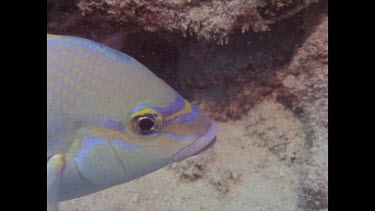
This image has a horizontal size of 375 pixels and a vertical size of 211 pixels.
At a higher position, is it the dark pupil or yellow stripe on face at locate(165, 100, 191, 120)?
yellow stripe on face at locate(165, 100, 191, 120)

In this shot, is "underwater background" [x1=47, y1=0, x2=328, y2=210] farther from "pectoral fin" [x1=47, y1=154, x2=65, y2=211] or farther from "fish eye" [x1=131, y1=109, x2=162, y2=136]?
"pectoral fin" [x1=47, y1=154, x2=65, y2=211]

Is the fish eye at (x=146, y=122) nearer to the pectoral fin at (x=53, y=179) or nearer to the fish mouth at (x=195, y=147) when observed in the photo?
the fish mouth at (x=195, y=147)

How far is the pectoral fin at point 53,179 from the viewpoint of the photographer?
1.59 meters

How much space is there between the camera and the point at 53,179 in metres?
1.60

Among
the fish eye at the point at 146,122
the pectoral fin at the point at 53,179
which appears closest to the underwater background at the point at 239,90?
the fish eye at the point at 146,122

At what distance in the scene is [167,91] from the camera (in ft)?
5.93

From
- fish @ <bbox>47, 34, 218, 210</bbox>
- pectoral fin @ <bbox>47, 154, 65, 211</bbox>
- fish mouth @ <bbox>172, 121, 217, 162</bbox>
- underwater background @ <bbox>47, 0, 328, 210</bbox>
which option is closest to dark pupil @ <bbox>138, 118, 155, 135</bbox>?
fish @ <bbox>47, 34, 218, 210</bbox>

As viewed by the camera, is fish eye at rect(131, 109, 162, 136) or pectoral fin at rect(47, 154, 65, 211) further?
fish eye at rect(131, 109, 162, 136)

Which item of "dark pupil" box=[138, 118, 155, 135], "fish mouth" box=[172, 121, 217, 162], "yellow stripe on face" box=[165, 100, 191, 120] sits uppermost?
"yellow stripe on face" box=[165, 100, 191, 120]

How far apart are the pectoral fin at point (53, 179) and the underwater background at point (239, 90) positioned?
1661 mm

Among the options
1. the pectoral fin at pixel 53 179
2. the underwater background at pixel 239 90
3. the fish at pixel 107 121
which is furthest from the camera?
the underwater background at pixel 239 90

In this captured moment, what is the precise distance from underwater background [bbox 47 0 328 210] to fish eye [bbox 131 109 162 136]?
146 cm

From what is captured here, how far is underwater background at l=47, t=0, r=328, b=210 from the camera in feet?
9.43

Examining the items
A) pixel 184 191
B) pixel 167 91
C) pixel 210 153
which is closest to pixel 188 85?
pixel 210 153
